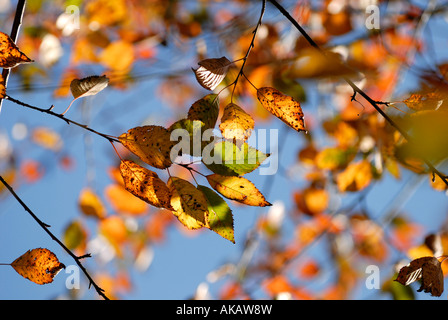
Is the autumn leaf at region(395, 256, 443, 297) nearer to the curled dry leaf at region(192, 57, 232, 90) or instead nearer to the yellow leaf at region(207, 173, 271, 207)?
the yellow leaf at region(207, 173, 271, 207)

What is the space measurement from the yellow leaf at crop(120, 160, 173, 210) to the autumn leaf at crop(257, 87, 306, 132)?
9.3 inches

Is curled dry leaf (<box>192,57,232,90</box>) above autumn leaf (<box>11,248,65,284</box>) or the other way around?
above

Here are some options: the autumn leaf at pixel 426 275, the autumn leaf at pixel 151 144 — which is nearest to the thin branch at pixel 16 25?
the autumn leaf at pixel 151 144

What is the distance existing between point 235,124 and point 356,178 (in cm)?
90

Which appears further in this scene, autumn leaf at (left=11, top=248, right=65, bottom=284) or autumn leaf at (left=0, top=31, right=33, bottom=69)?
autumn leaf at (left=11, top=248, right=65, bottom=284)

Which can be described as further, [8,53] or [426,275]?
[426,275]

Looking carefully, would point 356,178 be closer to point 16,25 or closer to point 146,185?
point 146,185

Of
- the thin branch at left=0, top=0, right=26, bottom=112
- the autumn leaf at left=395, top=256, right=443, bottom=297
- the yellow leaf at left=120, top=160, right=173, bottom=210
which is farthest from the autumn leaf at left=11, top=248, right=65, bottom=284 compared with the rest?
the autumn leaf at left=395, top=256, right=443, bottom=297

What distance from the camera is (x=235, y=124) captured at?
2.09ft

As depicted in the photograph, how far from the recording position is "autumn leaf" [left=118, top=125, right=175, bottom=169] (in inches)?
22.0

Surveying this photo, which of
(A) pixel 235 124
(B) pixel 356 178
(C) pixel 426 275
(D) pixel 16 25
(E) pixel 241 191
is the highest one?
(B) pixel 356 178

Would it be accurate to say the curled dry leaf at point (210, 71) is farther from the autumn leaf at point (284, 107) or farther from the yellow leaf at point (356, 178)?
the yellow leaf at point (356, 178)

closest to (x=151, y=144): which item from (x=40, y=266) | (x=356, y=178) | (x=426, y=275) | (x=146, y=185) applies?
(x=146, y=185)
